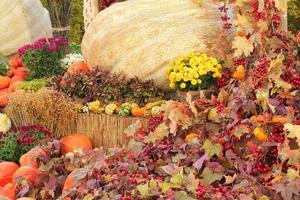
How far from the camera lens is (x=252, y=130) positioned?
3.33m

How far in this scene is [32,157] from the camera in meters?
3.77

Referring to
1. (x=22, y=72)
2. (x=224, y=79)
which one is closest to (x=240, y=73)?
(x=224, y=79)

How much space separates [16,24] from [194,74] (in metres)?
3.44

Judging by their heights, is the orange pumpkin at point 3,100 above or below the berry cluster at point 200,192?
below

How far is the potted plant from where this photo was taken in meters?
4.16

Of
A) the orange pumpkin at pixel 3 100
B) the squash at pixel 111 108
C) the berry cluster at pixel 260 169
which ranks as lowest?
the orange pumpkin at pixel 3 100

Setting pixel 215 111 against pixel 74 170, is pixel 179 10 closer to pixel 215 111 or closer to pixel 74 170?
pixel 215 111

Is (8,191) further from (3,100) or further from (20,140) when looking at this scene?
(3,100)

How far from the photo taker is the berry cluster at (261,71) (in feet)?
11.6

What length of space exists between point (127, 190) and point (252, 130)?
30.2 inches

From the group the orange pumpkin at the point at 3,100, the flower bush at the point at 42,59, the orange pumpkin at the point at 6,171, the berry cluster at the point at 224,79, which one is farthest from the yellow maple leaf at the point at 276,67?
the flower bush at the point at 42,59

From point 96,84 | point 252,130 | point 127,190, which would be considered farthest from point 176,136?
point 96,84

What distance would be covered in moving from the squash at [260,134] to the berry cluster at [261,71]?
35 cm

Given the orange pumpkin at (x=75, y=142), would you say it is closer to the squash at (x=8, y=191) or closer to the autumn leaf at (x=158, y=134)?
the squash at (x=8, y=191)
